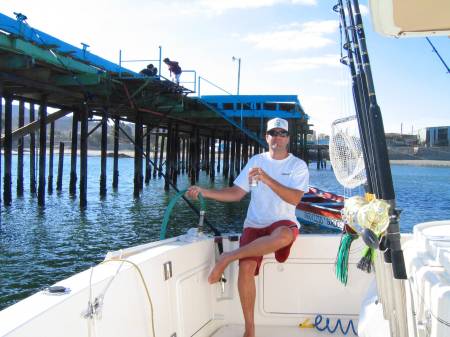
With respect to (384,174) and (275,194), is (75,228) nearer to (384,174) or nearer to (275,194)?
(275,194)

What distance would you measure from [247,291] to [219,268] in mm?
290

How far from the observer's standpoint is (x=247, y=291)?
13.0 feet

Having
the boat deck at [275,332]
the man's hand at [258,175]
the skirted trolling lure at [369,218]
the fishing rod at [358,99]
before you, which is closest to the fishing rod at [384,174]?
the skirted trolling lure at [369,218]

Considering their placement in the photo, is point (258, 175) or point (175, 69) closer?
point (258, 175)

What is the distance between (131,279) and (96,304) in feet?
1.57

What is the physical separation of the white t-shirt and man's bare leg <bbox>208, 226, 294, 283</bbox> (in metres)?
0.20

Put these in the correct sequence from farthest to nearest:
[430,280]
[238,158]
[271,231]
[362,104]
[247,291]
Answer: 1. [238,158]
2. [271,231]
3. [247,291]
4. [362,104]
5. [430,280]

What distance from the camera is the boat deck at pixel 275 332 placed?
421 centimetres

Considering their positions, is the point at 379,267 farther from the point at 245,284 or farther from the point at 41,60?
the point at 41,60

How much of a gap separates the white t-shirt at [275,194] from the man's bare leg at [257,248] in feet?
0.65

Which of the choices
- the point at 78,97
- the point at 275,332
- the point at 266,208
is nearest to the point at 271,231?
the point at 266,208

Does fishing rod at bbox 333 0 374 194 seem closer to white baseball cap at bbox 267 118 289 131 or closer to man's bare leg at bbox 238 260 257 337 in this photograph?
white baseball cap at bbox 267 118 289 131

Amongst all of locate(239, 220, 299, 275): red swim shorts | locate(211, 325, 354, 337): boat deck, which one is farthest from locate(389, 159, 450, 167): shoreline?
locate(239, 220, 299, 275): red swim shorts

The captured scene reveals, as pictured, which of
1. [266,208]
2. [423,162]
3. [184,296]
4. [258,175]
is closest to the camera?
[184,296]
